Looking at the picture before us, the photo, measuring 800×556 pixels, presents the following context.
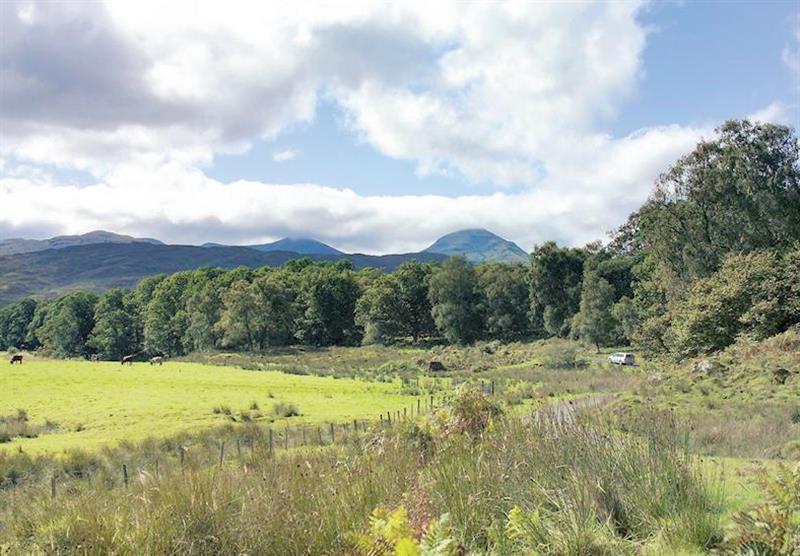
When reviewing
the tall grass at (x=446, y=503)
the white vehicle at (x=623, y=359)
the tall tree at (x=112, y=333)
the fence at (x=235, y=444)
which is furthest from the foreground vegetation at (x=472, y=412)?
the white vehicle at (x=623, y=359)

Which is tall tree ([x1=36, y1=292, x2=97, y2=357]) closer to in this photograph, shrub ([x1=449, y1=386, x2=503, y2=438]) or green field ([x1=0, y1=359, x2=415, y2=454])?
green field ([x1=0, y1=359, x2=415, y2=454])

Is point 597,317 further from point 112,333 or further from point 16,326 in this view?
point 16,326

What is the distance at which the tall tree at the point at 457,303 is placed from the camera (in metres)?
79.1

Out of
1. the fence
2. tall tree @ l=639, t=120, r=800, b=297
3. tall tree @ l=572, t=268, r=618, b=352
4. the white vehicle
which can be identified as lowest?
the white vehicle

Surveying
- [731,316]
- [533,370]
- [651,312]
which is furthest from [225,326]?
[731,316]

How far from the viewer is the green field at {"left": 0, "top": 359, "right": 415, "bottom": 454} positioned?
2244cm

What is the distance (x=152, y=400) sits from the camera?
30.3 meters

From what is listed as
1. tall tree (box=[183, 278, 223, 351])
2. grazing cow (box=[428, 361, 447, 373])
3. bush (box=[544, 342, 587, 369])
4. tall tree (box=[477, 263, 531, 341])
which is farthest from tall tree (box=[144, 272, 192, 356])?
bush (box=[544, 342, 587, 369])

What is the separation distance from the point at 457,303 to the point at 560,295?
14.0 metres

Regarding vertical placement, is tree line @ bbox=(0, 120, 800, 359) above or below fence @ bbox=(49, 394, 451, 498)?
above

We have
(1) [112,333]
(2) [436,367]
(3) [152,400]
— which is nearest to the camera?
(3) [152,400]

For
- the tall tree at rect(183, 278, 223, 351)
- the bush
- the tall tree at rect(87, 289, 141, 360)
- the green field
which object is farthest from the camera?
the tall tree at rect(87, 289, 141, 360)

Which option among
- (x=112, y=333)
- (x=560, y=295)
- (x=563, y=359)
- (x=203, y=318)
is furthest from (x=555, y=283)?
(x=112, y=333)

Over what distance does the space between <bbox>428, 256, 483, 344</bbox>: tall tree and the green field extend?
37.4m
